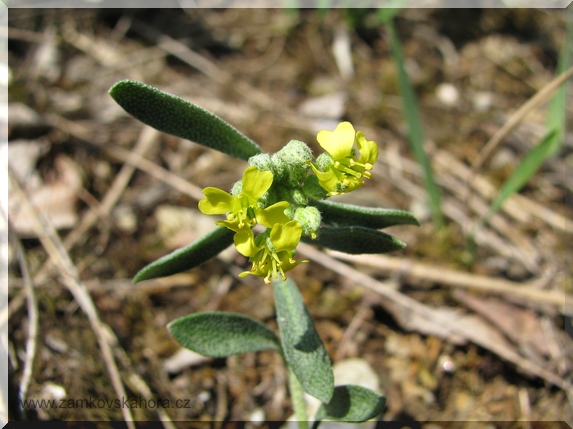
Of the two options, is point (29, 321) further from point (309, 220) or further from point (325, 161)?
point (325, 161)

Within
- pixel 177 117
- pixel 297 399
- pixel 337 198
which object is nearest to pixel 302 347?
pixel 297 399

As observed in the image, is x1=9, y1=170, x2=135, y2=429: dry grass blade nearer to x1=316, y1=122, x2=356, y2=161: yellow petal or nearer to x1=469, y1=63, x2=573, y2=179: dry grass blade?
x1=316, y1=122, x2=356, y2=161: yellow petal

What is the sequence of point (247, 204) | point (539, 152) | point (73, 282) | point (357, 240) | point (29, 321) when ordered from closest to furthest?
point (247, 204)
point (357, 240)
point (29, 321)
point (73, 282)
point (539, 152)

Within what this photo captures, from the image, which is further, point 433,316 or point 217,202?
point 433,316

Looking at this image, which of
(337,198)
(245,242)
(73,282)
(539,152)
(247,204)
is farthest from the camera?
(337,198)

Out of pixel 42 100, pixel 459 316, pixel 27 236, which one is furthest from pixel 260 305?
pixel 42 100

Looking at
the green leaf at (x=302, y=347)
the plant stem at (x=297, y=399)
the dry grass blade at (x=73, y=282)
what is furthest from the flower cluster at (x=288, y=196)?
the dry grass blade at (x=73, y=282)
